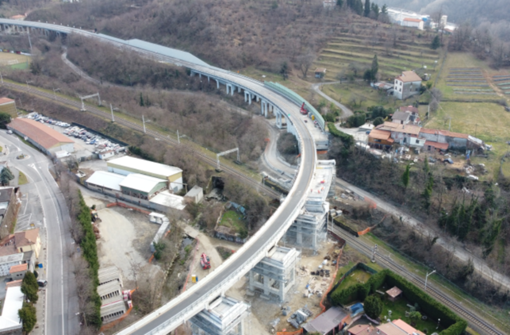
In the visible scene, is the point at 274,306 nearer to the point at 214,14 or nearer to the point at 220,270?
the point at 220,270

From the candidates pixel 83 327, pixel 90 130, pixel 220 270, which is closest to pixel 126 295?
pixel 83 327

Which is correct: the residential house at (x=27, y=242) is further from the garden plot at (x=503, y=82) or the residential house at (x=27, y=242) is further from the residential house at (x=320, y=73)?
the garden plot at (x=503, y=82)

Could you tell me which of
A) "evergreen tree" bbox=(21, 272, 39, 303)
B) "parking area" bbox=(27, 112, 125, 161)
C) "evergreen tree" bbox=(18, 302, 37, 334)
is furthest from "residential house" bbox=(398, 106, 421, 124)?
"evergreen tree" bbox=(18, 302, 37, 334)

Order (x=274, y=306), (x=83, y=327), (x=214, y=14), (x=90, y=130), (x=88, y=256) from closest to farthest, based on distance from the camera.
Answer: (x=83, y=327), (x=274, y=306), (x=88, y=256), (x=90, y=130), (x=214, y=14)

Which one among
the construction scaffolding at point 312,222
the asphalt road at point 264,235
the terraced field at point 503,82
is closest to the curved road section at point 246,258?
the asphalt road at point 264,235

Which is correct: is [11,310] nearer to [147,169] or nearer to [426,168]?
[147,169]

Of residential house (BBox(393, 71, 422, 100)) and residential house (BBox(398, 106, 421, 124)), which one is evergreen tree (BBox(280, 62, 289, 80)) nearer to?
residential house (BBox(393, 71, 422, 100))
